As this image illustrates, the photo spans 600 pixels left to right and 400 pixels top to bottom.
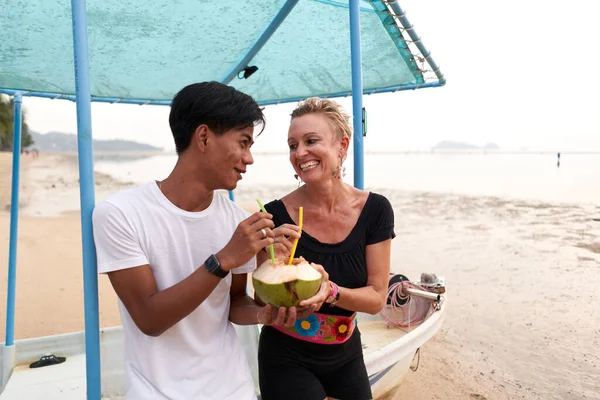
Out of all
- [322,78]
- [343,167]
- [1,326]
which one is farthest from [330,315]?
[1,326]

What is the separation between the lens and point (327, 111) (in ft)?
6.64

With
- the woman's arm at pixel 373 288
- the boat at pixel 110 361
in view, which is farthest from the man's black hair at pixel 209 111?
the boat at pixel 110 361

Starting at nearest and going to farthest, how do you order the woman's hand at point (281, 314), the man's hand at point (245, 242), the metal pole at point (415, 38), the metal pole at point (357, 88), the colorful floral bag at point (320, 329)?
the man's hand at point (245, 242) < the woman's hand at point (281, 314) < the colorful floral bag at point (320, 329) < the metal pole at point (357, 88) < the metal pole at point (415, 38)

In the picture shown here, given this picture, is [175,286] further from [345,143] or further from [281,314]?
[345,143]

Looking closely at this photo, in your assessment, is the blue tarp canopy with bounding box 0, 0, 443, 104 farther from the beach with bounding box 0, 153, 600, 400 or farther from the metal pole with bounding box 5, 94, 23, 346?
the beach with bounding box 0, 153, 600, 400

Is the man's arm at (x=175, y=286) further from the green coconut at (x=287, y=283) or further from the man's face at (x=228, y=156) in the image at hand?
the man's face at (x=228, y=156)

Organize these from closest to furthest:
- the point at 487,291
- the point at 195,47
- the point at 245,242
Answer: the point at 245,242 → the point at 195,47 → the point at 487,291

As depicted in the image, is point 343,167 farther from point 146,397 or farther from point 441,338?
point 441,338

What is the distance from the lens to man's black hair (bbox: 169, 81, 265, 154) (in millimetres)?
1545

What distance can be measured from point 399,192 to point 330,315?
21544mm

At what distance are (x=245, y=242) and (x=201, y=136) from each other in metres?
0.42

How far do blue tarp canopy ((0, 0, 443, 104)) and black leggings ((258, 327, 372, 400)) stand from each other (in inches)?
78.6

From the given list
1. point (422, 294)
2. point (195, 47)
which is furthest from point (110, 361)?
point (422, 294)

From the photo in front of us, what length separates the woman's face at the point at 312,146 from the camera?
6.44 ft
